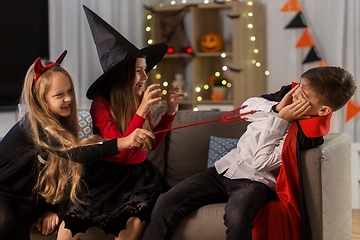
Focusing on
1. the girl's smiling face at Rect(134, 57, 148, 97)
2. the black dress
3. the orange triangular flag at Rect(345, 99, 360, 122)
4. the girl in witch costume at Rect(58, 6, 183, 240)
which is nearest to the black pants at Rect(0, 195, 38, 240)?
the black dress

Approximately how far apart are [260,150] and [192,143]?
65cm

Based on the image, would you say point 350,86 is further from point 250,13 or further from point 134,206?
point 250,13

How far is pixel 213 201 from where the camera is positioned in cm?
157

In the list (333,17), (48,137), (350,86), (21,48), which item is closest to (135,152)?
(48,137)

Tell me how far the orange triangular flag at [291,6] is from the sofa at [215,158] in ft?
5.82

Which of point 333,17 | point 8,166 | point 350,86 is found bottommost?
point 8,166

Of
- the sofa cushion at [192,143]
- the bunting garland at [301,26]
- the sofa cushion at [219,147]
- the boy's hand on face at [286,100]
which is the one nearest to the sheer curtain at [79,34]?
the sofa cushion at [192,143]

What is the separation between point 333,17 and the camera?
3.03m

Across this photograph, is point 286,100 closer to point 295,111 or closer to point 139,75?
point 295,111

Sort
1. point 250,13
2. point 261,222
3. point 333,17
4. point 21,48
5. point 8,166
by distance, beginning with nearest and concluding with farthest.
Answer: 1. point 261,222
2. point 8,166
3. point 21,48
4. point 333,17
5. point 250,13

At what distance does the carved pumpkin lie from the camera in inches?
139

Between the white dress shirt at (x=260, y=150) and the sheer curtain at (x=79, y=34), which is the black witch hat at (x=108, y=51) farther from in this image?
the sheer curtain at (x=79, y=34)

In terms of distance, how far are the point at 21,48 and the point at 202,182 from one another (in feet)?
5.65

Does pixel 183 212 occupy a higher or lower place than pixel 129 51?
lower
